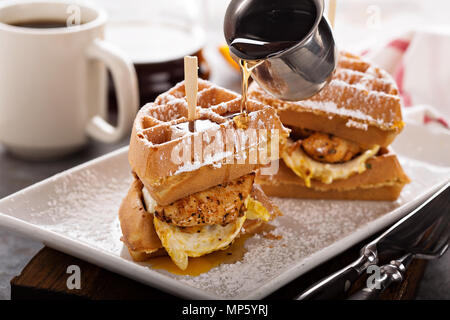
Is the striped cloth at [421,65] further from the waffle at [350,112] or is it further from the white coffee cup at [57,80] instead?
the white coffee cup at [57,80]

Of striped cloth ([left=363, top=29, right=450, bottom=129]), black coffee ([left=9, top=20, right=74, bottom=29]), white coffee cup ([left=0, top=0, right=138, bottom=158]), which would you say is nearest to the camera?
white coffee cup ([left=0, top=0, right=138, bottom=158])

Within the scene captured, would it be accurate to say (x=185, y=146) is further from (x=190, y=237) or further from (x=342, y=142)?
(x=342, y=142)

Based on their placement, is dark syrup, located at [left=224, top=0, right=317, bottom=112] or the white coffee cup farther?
the white coffee cup

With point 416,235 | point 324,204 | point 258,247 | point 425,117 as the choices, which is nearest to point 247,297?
point 258,247

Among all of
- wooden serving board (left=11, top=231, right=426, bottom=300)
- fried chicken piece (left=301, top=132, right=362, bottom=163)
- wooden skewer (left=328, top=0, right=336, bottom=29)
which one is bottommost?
wooden serving board (left=11, top=231, right=426, bottom=300)

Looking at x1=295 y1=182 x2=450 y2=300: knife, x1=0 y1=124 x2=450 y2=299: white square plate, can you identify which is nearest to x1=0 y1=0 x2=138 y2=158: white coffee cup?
x1=0 y1=124 x2=450 y2=299: white square plate

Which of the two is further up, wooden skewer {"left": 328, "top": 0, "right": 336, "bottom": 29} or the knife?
wooden skewer {"left": 328, "top": 0, "right": 336, "bottom": 29}

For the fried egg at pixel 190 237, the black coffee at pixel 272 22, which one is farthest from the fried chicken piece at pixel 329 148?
the black coffee at pixel 272 22

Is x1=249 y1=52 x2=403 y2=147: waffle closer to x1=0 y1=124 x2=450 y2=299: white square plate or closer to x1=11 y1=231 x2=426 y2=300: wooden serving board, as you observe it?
x1=0 y1=124 x2=450 y2=299: white square plate
